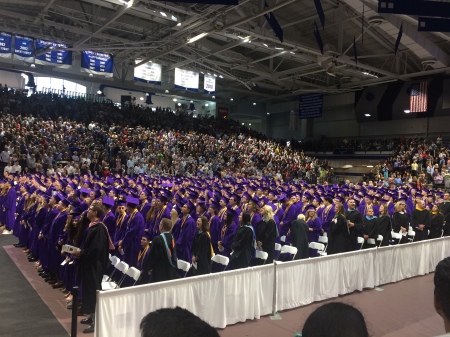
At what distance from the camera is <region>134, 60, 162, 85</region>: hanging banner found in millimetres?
26547

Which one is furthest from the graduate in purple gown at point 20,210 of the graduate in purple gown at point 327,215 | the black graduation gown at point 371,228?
the black graduation gown at point 371,228

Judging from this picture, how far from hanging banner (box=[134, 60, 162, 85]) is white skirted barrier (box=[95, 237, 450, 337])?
72.8 feet

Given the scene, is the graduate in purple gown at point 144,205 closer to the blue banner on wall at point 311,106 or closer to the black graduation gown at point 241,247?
the black graduation gown at point 241,247

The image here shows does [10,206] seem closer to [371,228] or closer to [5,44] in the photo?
[371,228]

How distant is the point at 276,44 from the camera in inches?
951

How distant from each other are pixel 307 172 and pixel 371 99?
1128 centimetres

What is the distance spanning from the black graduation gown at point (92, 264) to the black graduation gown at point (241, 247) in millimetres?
2135

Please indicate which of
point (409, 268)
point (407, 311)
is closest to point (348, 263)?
point (407, 311)

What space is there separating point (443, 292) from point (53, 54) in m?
24.7

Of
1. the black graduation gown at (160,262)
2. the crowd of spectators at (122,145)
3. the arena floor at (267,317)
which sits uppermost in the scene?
the crowd of spectators at (122,145)

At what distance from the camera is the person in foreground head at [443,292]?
4.99 feet

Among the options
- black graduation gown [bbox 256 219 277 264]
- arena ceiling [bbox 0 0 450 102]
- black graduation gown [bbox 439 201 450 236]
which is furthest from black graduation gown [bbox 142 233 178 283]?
arena ceiling [bbox 0 0 450 102]

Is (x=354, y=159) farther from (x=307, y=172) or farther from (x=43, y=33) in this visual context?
(x=43, y=33)

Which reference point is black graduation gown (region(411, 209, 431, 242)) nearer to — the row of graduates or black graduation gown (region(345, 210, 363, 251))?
the row of graduates
